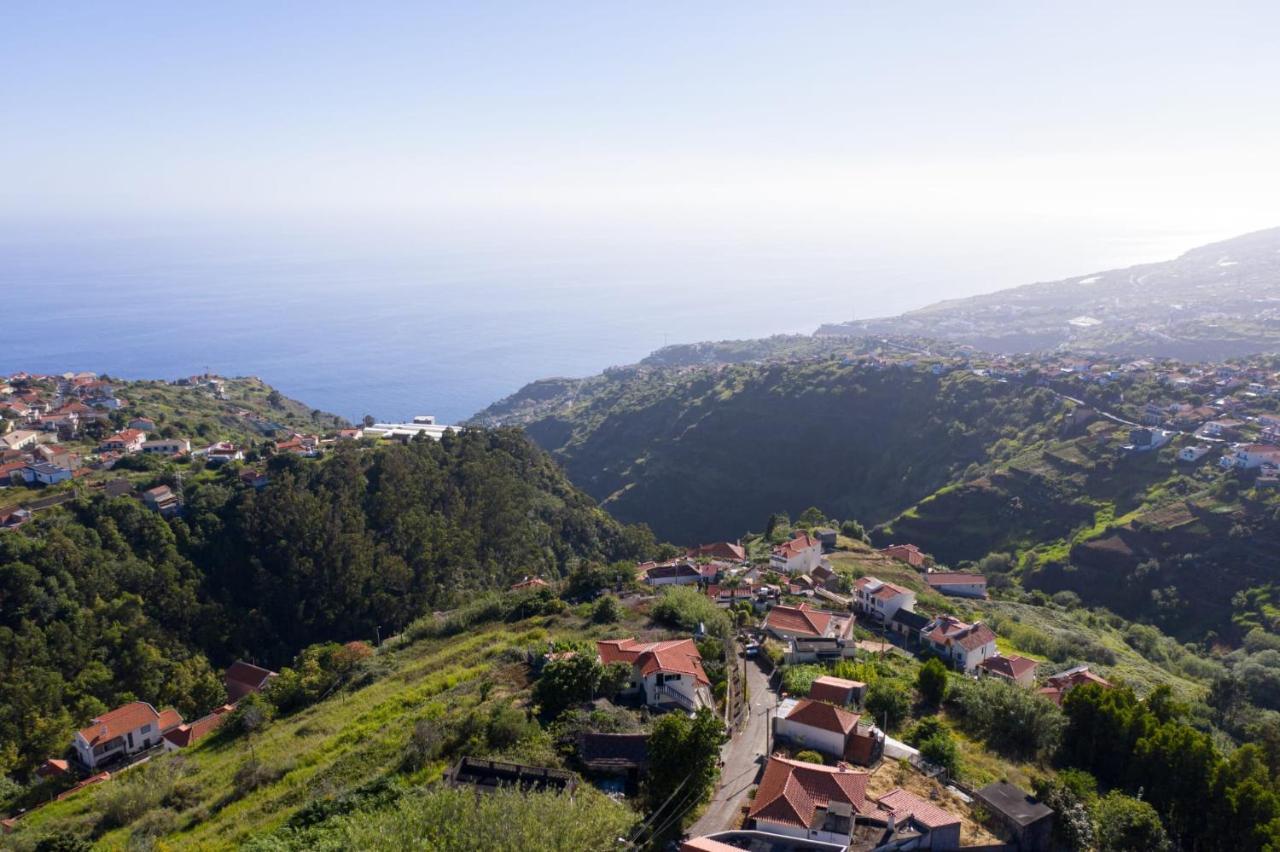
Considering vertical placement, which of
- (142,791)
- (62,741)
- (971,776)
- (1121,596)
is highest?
(971,776)

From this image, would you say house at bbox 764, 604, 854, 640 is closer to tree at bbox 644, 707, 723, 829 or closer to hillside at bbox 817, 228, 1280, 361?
tree at bbox 644, 707, 723, 829

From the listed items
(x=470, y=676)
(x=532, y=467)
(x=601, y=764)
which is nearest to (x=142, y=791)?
(x=470, y=676)

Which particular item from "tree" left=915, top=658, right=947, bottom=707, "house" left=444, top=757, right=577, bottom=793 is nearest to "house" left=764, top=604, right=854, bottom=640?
"tree" left=915, top=658, right=947, bottom=707

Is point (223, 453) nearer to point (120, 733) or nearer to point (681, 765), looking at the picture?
point (120, 733)

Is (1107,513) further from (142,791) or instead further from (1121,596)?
(142,791)

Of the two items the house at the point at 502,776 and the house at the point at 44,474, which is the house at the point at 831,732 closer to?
the house at the point at 502,776

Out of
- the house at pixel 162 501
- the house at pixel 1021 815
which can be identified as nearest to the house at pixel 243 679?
the house at pixel 162 501
